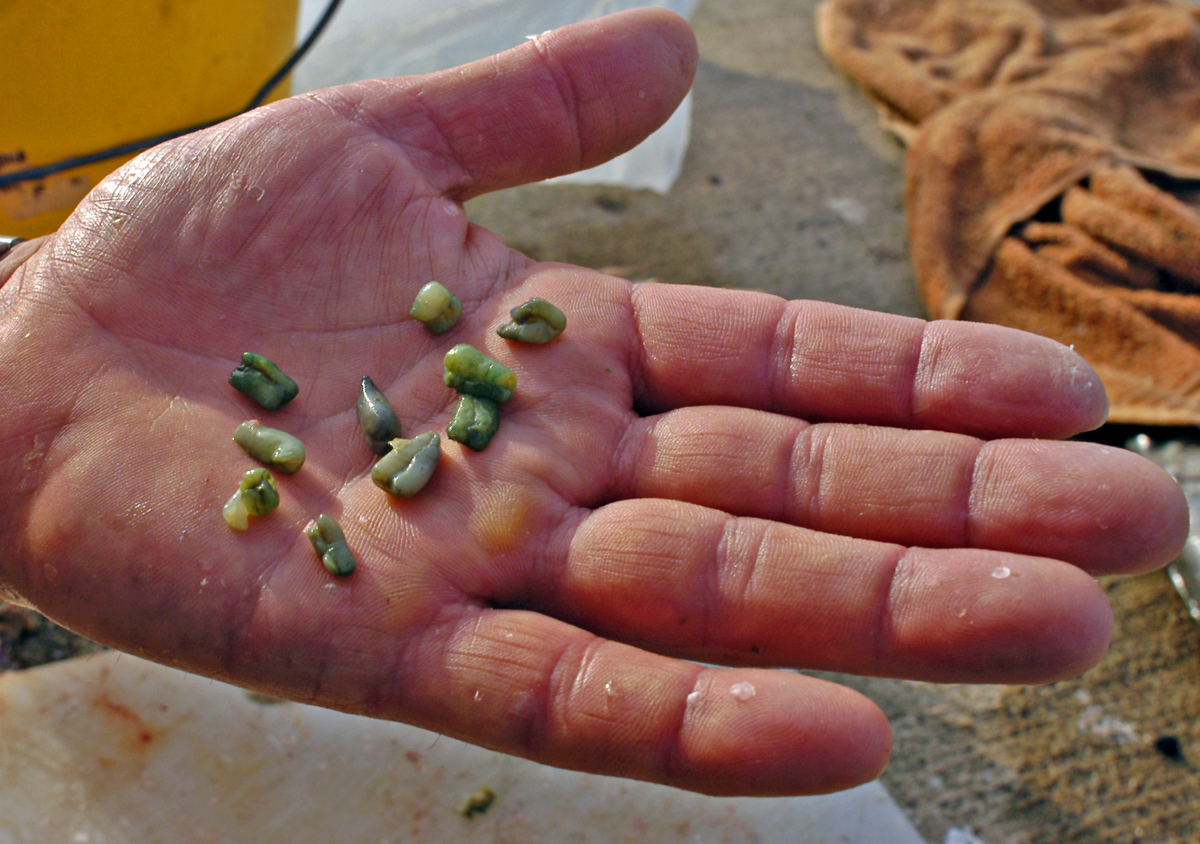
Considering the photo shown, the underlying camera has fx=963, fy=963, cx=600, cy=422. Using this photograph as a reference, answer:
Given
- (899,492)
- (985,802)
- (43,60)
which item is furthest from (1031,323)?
(43,60)

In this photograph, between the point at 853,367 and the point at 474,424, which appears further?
the point at 853,367

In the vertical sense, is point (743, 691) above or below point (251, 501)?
below

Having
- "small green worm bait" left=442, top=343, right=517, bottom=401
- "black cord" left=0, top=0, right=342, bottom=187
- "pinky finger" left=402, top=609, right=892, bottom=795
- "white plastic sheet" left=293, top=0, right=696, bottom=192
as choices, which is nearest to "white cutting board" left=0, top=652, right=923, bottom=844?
"pinky finger" left=402, top=609, right=892, bottom=795

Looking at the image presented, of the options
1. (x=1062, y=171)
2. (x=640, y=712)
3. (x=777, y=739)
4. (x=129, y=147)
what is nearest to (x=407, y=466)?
(x=640, y=712)

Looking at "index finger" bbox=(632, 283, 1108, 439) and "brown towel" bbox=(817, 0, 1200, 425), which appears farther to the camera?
"brown towel" bbox=(817, 0, 1200, 425)

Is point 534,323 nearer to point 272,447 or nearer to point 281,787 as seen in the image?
point 272,447

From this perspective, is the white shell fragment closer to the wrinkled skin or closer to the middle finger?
the wrinkled skin

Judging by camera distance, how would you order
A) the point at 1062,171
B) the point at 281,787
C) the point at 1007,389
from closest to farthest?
the point at 1007,389 < the point at 281,787 < the point at 1062,171

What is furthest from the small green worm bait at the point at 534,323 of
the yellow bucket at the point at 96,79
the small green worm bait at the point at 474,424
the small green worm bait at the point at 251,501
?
the yellow bucket at the point at 96,79
